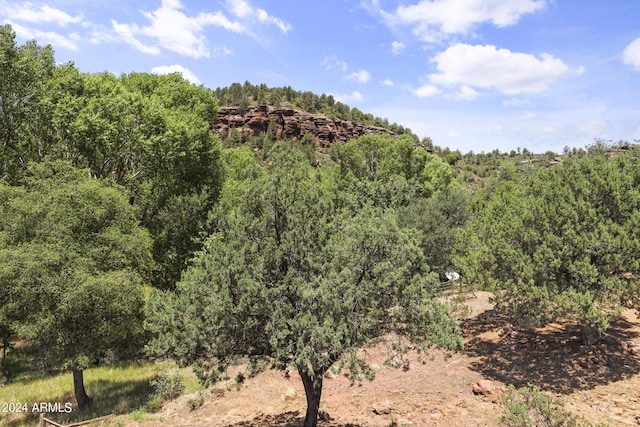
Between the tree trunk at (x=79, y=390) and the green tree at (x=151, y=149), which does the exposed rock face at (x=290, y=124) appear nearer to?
the green tree at (x=151, y=149)

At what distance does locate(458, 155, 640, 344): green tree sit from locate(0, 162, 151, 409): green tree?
1433 centimetres

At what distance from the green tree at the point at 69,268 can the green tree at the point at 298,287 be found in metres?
4.17

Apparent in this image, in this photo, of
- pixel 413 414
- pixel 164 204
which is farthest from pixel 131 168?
pixel 413 414

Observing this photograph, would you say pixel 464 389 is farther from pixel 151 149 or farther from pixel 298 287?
pixel 151 149

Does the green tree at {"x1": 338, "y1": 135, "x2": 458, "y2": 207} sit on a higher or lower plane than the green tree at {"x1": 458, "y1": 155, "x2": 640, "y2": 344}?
higher

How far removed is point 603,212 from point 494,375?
8042 millimetres

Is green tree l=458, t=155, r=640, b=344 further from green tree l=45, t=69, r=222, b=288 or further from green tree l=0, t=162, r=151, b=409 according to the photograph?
green tree l=45, t=69, r=222, b=288

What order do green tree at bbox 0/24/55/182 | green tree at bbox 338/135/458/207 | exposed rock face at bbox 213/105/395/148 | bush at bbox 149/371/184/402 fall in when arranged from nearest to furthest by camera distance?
bush at bbox 149/371/184/402
green tree at bbox 0/24/55/182
green tree at bbox 338/135/458/207
exposed rock face at bbox 213/105/395/148

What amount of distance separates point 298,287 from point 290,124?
13720 centimetres

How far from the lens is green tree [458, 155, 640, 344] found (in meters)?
13.8

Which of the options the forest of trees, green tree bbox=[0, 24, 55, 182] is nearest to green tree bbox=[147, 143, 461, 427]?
the forest of trees

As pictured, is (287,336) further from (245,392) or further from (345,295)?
(245,392)

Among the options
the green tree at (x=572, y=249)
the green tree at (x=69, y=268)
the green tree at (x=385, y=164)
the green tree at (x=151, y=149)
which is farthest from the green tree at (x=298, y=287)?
the green tree at (x=385, y=164)

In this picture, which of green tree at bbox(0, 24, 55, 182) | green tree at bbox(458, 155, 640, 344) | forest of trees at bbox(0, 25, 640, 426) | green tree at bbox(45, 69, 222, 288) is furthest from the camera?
green tree at bbox(45, 69, 222, 288)
